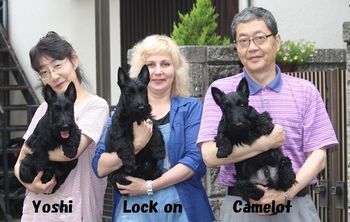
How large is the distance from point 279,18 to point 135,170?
529 cm

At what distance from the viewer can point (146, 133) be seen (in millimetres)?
3783

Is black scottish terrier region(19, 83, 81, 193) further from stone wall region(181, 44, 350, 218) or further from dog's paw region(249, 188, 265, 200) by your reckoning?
stone wall region(181, 44, 350, 218)

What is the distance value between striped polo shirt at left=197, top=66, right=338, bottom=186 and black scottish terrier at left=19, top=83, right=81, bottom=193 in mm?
703

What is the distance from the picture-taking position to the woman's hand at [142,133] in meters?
3.78

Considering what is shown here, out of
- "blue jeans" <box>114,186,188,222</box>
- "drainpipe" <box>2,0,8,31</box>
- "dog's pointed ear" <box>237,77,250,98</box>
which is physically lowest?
"blue jeans" <box>114,186,188,222</box>

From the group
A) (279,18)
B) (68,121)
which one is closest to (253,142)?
(68,121)

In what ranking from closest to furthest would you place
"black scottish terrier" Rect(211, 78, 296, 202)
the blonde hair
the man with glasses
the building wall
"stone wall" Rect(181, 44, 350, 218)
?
"black scottish terrier" Rect(211, 78, 296, 202), the man with glasses, the blonde hair, "stone wall" Rect(181, 44, 350, 218), the building wall

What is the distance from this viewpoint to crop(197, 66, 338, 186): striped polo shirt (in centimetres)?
366

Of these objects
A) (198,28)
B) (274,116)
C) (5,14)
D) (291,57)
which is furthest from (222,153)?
(5,14)

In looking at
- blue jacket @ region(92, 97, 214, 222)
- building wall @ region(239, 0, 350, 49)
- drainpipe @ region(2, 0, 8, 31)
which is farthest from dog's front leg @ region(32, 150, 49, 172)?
drainpipe @ region(2, 0, 8, 31)

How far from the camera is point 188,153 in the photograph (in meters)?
3.98

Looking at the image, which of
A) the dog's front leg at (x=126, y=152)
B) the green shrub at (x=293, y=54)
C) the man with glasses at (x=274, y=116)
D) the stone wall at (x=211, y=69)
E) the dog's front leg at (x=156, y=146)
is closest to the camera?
the man with glasses at (x=274, y=116)

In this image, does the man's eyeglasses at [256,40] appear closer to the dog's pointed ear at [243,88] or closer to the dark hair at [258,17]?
the dark hair at [258,17]

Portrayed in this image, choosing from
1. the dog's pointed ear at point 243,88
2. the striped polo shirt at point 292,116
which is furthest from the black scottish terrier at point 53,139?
the dog's pointed ear at point 243,88
